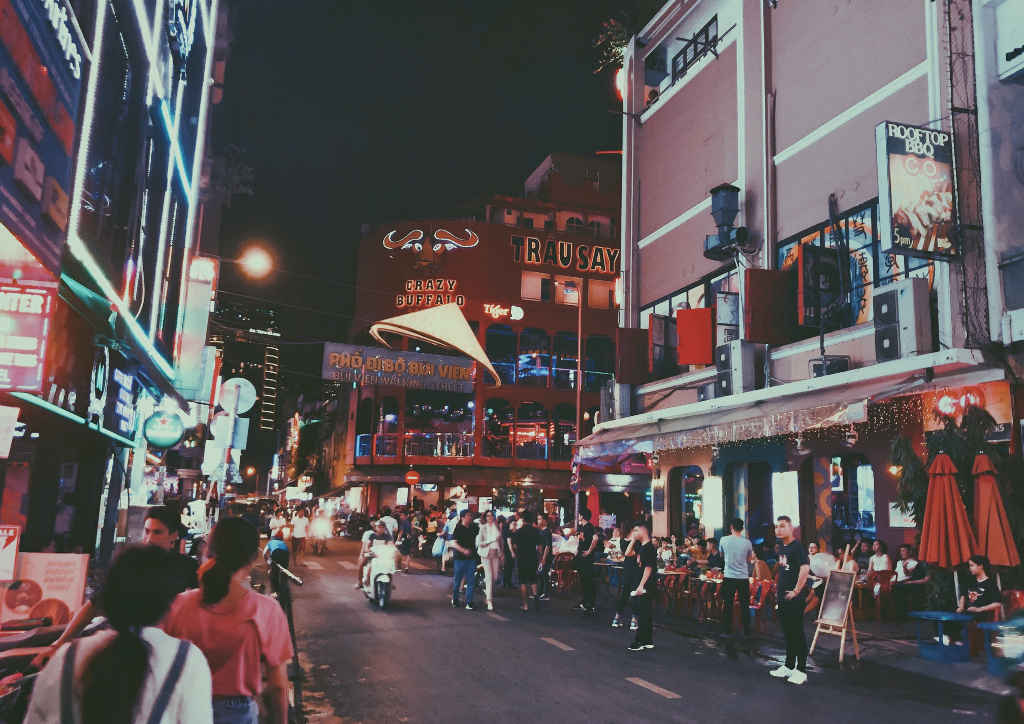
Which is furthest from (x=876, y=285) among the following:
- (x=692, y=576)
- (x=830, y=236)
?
(x=692, y=576)

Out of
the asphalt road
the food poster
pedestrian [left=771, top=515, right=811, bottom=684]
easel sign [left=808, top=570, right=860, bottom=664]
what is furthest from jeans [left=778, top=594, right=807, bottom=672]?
the food poster

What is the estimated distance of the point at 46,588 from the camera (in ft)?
24.3

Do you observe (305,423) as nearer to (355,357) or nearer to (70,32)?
(355,357)

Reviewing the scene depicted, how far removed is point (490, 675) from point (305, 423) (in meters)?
78.6

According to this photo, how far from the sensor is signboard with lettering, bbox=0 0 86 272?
18.4 ft

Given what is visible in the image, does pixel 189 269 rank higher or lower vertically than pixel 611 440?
higher

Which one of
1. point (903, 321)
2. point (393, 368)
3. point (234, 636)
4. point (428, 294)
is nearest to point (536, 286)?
point (428, 294)

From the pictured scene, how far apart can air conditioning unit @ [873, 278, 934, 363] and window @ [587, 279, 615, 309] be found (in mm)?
35069

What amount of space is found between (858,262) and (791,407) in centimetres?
323

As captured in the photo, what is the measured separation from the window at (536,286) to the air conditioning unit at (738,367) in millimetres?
29876

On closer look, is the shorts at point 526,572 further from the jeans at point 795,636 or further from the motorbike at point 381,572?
the jeans at point 795,636

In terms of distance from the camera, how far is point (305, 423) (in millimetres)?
84500

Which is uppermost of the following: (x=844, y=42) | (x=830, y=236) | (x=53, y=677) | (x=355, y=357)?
(x=844, y=42)

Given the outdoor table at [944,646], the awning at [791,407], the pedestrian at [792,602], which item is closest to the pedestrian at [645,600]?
the pedestrian at [792,602]
